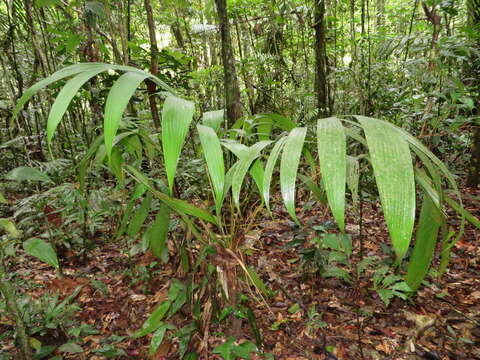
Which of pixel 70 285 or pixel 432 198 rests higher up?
pixel 432 198

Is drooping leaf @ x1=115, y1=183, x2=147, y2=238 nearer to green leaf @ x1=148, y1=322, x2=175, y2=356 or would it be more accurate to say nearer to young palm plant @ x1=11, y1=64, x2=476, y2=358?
young palm plant @ x1=11, y1=64, x2=476, y2=358

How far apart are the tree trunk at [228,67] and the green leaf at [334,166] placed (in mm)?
1064

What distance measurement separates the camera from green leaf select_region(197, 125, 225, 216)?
0.52 meters

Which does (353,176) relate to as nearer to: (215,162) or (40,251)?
(215,162)

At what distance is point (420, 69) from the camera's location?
6.29 ft

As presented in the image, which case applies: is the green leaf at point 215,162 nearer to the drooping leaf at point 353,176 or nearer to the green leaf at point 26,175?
the drooping leaf at point 353,176

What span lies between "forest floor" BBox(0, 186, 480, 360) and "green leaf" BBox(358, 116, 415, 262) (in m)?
0.45

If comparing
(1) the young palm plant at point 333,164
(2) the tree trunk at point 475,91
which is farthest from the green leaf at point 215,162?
(2) the tree trunk at point 475,91

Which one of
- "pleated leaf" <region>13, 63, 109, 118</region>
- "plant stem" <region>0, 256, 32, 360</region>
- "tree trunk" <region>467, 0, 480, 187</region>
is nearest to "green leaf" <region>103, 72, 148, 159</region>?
"pleated leaf" <region>13, 63, 109, 118</region>

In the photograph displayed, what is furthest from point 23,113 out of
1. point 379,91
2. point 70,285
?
point 379,91

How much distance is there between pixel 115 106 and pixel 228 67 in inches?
41.3

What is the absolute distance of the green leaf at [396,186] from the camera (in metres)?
0.35

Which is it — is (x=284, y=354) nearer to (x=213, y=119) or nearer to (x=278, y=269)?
(x=278, y=269)

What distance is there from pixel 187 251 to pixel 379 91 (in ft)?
7.04
